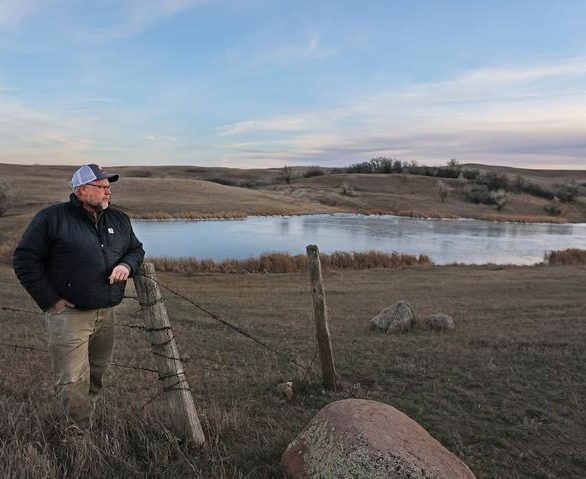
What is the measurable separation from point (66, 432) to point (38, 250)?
143 cm

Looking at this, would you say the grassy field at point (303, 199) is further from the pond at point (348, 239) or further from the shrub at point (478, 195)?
the pond at point (348, 239)

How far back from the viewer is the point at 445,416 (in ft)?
18.7

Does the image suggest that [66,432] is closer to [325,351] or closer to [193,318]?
[325,351]

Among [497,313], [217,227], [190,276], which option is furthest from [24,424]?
[217,227]

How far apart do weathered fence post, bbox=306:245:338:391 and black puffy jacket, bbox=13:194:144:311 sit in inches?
91.0

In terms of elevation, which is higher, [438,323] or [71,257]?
[71,257]

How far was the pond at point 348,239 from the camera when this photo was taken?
3050 cm

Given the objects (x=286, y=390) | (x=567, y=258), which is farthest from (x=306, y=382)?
(x=567, y=258)

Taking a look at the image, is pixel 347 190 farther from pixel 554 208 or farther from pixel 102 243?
pixel 102 243

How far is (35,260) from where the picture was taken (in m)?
4.03

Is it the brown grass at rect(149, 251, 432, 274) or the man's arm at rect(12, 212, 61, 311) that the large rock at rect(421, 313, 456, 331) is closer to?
the man's arm at rect(12, 212, 61, 311)

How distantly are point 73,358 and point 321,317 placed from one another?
2.86 m

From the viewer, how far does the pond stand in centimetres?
3050

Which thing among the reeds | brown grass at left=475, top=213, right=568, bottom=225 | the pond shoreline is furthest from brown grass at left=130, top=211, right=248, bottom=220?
brown grass at left=475, top=213, right=568, bottom=225
